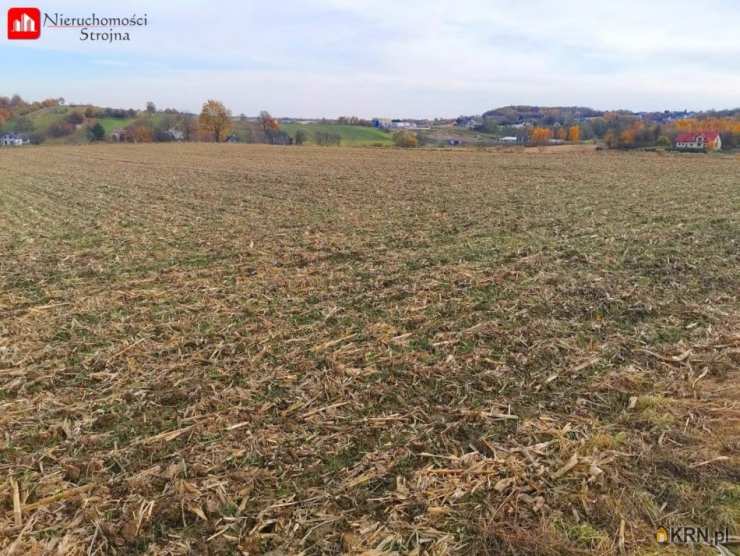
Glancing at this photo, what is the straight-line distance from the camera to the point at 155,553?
10.7ft

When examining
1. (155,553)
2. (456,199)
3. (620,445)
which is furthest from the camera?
(456,199)

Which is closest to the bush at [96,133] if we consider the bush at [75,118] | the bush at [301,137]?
the bush at [75,118]

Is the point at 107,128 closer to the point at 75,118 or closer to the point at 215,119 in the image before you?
the point at 75,118

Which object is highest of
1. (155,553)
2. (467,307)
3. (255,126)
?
(255,126)

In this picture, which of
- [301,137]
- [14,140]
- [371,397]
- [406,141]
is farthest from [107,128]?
[371,397]

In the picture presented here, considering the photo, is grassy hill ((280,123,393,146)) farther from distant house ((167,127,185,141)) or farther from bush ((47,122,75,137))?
bush ((47,122,75,137))

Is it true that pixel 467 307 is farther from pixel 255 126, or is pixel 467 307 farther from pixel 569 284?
pixel 255 126

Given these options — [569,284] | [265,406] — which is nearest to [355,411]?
[265,406]

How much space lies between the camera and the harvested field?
3439mm

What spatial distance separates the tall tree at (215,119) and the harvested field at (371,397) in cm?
9816

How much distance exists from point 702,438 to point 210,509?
413 cm

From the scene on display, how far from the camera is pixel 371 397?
4992mm

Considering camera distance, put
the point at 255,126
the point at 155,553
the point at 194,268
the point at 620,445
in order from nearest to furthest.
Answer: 1. the point at 155,553
2. the point at 620,445
3. the point at 194,268
4. the point at 255,126

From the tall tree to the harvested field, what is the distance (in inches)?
3865
